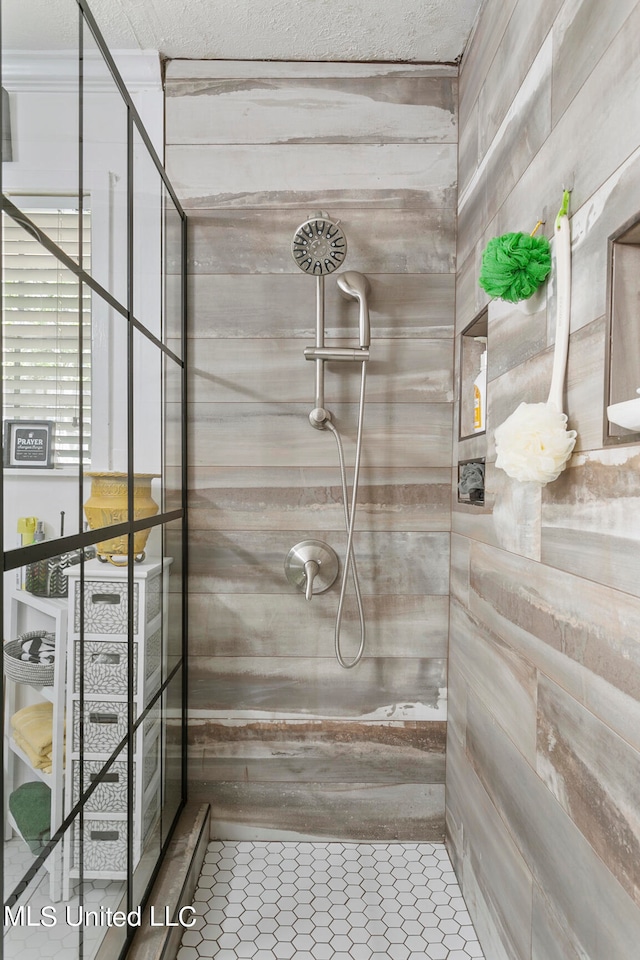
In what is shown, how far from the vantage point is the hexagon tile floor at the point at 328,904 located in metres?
1.53

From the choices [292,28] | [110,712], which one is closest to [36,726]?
[110,712]

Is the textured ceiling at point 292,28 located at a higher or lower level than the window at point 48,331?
higher

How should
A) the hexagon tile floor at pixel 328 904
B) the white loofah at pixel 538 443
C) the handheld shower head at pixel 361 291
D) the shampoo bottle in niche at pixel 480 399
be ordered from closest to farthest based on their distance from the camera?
the white loofah at pixel 538 443 < the hexagon tile floor at pixel 328 904 < the shampoo bottle in niche at pixel 480 399 < the handheld shower head at pixel 361 291

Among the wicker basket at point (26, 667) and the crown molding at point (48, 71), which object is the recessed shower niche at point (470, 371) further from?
the wicker basket at point (26, 667)

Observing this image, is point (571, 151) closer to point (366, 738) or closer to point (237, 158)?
point (237, 158)

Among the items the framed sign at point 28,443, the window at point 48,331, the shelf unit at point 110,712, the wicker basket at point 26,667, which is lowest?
the shelf unit at point 110,712

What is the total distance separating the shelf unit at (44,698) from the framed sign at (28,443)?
16cm

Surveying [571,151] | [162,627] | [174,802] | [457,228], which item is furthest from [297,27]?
[174,802]

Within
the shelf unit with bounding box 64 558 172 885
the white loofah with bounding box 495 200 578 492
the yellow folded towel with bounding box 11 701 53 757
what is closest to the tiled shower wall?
the shelf unit with bounding box 64 558 172 885

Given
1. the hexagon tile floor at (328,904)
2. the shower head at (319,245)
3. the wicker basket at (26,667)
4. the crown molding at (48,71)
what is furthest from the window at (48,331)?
the hexagon tile floor at (328,904)

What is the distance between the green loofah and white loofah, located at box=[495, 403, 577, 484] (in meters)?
0.25

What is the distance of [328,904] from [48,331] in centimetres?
152

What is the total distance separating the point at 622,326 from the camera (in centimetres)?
89

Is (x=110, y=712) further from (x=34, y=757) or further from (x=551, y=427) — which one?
(x=551, y=427)
